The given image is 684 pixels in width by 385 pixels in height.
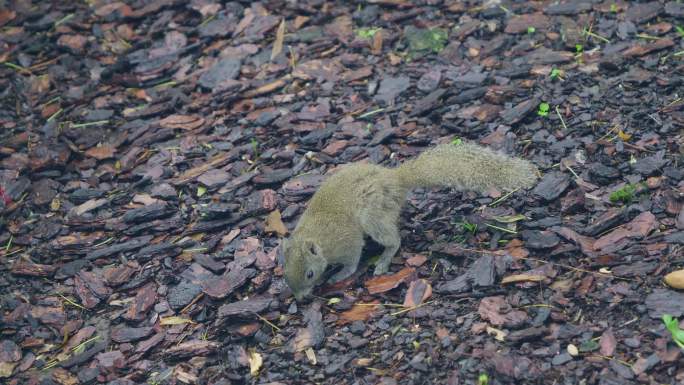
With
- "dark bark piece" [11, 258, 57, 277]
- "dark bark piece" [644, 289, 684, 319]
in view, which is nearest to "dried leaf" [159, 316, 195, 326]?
"dark bark piece" [11, 258, 57, 277]

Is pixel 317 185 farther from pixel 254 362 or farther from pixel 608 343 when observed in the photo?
pixel 608 343

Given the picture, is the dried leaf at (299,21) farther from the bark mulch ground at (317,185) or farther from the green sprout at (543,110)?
the green sprout at (543,110)

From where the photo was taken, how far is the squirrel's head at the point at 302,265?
638 cm

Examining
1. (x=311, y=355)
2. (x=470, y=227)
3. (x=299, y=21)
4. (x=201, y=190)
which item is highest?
(x=299, y=21)

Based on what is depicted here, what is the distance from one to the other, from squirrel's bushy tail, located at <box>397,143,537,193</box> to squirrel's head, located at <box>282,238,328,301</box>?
38.4 inches

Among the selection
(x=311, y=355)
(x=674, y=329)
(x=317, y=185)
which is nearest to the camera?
(x=674, y=329)

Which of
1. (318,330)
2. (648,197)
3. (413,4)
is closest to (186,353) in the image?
(318,330)

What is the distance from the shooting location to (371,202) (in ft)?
21.7

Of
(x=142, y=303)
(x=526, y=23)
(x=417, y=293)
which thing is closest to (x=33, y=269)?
(x=142, y=303)

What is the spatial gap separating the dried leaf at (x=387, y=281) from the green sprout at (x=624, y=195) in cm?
174

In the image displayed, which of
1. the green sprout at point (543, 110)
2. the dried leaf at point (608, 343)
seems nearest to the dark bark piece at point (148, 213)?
the green sprout at point (543, 110)

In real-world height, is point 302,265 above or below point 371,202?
below

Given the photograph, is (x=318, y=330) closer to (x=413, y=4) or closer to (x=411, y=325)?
(x=411, y=325)

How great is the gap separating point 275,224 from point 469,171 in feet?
6.15
